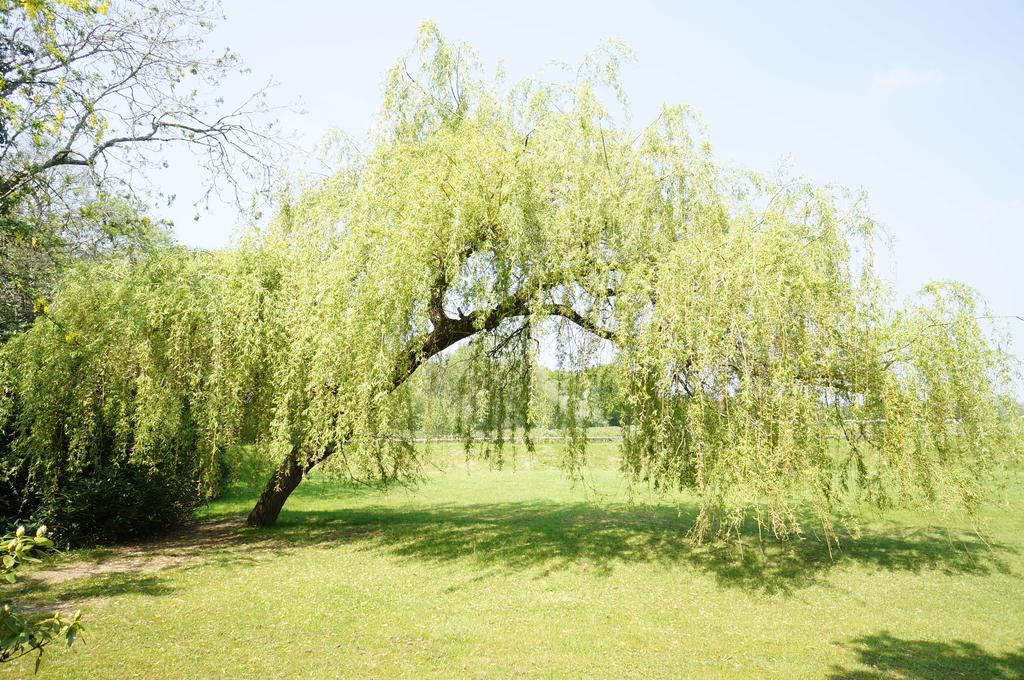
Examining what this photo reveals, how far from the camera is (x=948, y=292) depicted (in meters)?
8.91

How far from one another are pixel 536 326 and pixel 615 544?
5330 mm

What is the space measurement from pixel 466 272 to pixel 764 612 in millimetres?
6126

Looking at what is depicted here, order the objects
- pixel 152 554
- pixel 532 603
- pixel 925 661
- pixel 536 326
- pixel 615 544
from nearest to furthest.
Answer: pixel 925 661 → pixel 532 603 → pixel 536 326 → pixel 152 554 → pixel 615 544

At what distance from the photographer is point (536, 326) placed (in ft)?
30.0

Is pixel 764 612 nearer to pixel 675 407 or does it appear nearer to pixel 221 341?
pixel 675 407

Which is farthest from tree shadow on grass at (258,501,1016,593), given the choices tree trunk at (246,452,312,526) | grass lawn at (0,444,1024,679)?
tree trunk at (246,452,312,526)

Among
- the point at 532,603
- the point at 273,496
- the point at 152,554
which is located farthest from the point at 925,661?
the point at 273,496

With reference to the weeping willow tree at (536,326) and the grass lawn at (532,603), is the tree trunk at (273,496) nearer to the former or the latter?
the grass lawn at (532,603)

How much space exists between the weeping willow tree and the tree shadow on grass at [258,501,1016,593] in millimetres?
1628

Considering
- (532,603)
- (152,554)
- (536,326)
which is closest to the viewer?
(532,603)

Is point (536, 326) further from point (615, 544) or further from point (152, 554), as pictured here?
point (152, 554)

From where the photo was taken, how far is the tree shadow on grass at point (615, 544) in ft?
33.6

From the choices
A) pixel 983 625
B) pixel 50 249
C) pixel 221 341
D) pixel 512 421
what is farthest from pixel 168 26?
pixel 983 625

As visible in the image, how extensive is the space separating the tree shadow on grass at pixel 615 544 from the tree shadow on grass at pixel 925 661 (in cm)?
216
